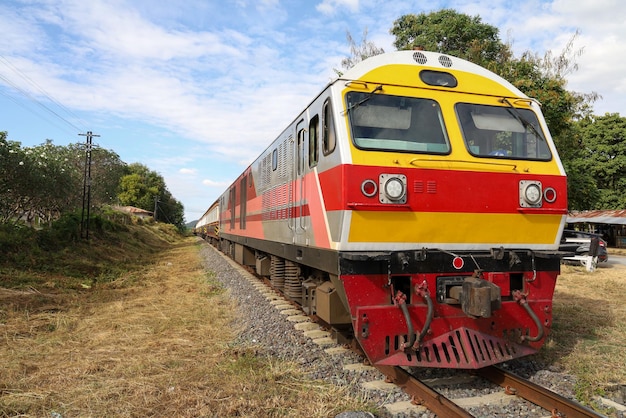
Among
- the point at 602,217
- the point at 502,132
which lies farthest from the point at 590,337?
the point at 602,217

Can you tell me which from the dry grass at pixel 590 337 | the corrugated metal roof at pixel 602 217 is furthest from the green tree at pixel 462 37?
the corrugated metal roof at pixel 602 217

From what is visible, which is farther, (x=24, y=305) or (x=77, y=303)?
(x=77, y=303)

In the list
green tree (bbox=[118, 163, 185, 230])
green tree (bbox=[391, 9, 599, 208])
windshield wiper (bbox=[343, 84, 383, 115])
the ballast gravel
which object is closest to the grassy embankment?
the ballast gravel

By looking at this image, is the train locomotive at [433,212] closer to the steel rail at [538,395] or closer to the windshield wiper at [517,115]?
the windshield wiper at [517,115]

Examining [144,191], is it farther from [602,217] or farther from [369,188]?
[369,188]

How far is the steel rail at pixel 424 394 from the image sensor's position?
3520mm

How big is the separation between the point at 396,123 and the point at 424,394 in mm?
2658

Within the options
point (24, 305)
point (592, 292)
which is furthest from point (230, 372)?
point (592, 292)

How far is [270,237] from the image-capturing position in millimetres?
8078

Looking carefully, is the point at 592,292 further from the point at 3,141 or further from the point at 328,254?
the point at 3,141

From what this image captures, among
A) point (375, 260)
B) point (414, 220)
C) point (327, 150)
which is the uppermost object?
point (327, 150)

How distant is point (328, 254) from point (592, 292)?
854 cm

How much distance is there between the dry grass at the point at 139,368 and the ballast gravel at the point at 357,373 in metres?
0.24

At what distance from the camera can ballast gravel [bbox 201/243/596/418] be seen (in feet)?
12.6
